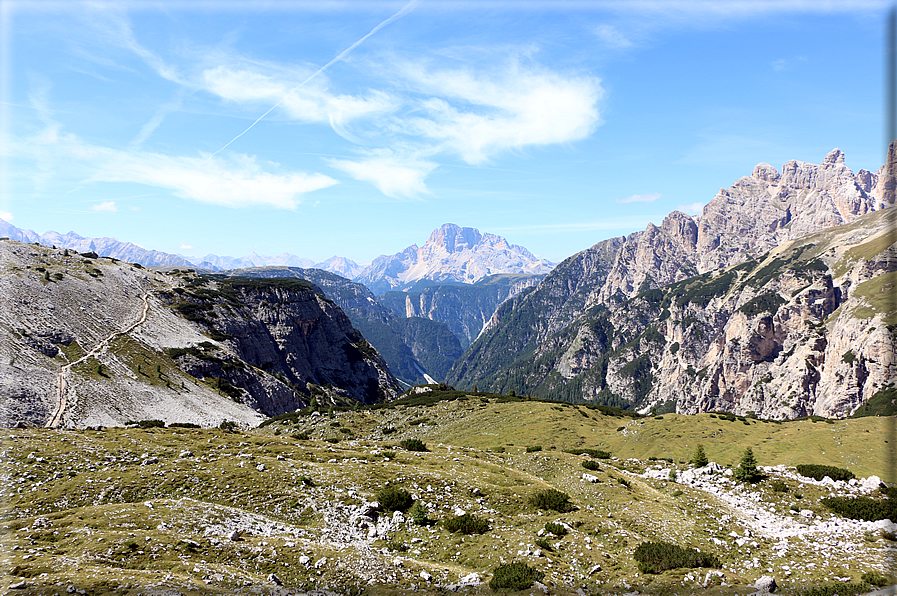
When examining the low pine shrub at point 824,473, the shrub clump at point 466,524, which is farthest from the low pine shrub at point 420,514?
the low pine shrub at point 824,473

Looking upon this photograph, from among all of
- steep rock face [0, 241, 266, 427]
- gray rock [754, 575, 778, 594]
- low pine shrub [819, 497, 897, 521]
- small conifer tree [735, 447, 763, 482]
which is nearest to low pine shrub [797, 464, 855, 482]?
small conifer tree [735, 447, 763, 482]

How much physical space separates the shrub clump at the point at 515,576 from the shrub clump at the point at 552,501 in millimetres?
7494

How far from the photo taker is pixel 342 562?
18156 millimetres

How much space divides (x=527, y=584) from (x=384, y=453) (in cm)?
1931

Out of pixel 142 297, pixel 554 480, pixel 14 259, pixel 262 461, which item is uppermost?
pixel 14 259

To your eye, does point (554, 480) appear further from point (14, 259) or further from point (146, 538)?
point (14, 259)

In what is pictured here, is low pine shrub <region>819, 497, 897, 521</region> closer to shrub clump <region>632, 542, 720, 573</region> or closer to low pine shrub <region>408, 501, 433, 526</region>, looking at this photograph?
shrub clump <region>632, 542, 720, 573</region>

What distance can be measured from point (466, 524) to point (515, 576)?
5.34m

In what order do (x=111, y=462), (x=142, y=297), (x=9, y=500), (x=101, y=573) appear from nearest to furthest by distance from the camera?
(x=101, y=573), (x=9, y=500), (x=111, y=462), (x=142, y=297)

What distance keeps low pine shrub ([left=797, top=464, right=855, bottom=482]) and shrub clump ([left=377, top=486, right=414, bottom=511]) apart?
3281 centimetres

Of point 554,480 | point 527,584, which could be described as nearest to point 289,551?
point 527,584

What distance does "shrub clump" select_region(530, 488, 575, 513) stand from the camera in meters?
25.7

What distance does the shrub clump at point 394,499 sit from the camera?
24.1 m

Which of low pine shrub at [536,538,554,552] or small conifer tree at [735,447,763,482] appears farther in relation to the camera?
small conifer tree at [735,447,763,482]
